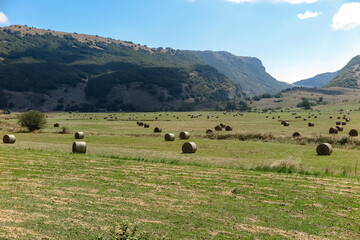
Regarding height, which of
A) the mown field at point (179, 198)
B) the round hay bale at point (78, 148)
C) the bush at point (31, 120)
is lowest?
the mown field at point (179, 198)

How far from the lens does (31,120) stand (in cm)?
5619

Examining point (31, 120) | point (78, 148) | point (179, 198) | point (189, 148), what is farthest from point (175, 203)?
point (31, 120)

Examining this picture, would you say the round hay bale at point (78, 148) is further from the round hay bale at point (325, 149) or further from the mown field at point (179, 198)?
the round hay bale at point (325, 149)

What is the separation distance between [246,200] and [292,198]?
2.26 meters

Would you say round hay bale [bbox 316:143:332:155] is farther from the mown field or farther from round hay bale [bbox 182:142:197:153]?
round hay bale [bbox 182:142:197:153]

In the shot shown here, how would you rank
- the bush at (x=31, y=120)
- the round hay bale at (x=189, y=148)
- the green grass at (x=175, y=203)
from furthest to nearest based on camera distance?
the bush at (x=31, y=120)
the round hay bale at (x=189, y=148)
the green grass at (x=175, y=203)

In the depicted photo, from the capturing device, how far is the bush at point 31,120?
55.6m

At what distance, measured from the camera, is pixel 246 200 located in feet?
47.6

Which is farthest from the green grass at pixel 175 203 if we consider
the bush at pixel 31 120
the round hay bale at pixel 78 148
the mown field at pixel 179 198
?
the bush at pixel 31 120

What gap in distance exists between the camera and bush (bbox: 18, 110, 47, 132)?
2190 inches

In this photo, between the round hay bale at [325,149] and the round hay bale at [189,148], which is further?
the round hay bale at [189,148]

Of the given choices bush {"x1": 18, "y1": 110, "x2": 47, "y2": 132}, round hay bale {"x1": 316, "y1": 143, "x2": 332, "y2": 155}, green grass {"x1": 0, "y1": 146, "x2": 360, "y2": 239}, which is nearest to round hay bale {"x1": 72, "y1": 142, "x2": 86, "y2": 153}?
green grass {"x1": 0, "y1": 146, "x2": 360, "y2": 239}

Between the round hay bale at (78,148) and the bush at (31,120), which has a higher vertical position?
the bush at (31,120)

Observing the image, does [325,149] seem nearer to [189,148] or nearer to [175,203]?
[189,148]
